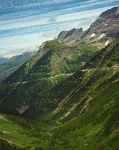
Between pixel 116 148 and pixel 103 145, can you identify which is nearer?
pixel 116 148

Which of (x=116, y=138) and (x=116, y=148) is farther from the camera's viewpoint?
(x=116, y=138)
